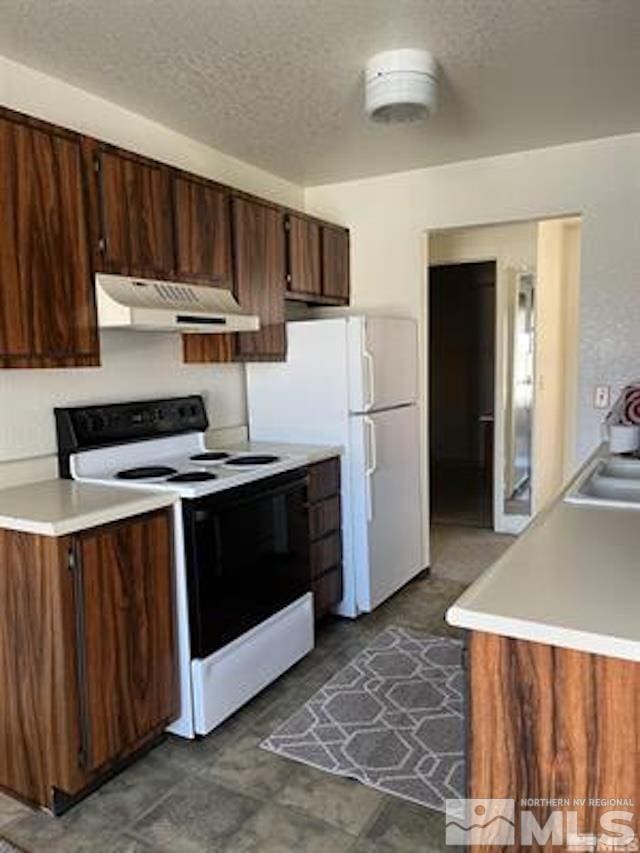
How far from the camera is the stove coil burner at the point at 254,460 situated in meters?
2.80

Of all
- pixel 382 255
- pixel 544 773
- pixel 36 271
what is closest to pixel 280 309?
pixel 382 255

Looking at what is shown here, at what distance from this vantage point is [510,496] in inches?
200

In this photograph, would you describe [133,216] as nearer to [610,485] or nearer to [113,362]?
[113,362]

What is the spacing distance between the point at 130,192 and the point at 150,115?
2.09 feet

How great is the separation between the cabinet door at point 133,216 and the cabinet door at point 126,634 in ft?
3.21

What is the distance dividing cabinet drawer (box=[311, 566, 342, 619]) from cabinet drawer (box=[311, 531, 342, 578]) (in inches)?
1.5

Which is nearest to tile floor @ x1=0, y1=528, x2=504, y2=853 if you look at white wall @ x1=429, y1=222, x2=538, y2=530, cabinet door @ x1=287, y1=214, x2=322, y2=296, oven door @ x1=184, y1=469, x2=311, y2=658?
oven door @ x1=184, y1=469, x2=311, y2=658

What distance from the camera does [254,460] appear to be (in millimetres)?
2879

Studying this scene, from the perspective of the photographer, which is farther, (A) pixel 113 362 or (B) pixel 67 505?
(A) pixel 113 362

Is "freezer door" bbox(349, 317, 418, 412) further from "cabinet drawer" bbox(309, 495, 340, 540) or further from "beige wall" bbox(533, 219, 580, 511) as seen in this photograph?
"beige wall" bbox(533, 219, 580, 511)

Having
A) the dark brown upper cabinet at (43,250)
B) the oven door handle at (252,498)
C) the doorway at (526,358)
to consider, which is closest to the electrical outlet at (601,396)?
Result: the doorway at (526,358)

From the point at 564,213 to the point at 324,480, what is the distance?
6.21ft

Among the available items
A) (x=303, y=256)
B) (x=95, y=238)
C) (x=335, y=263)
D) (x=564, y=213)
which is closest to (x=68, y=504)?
(x=95, y=238)

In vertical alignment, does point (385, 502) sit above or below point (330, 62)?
below
